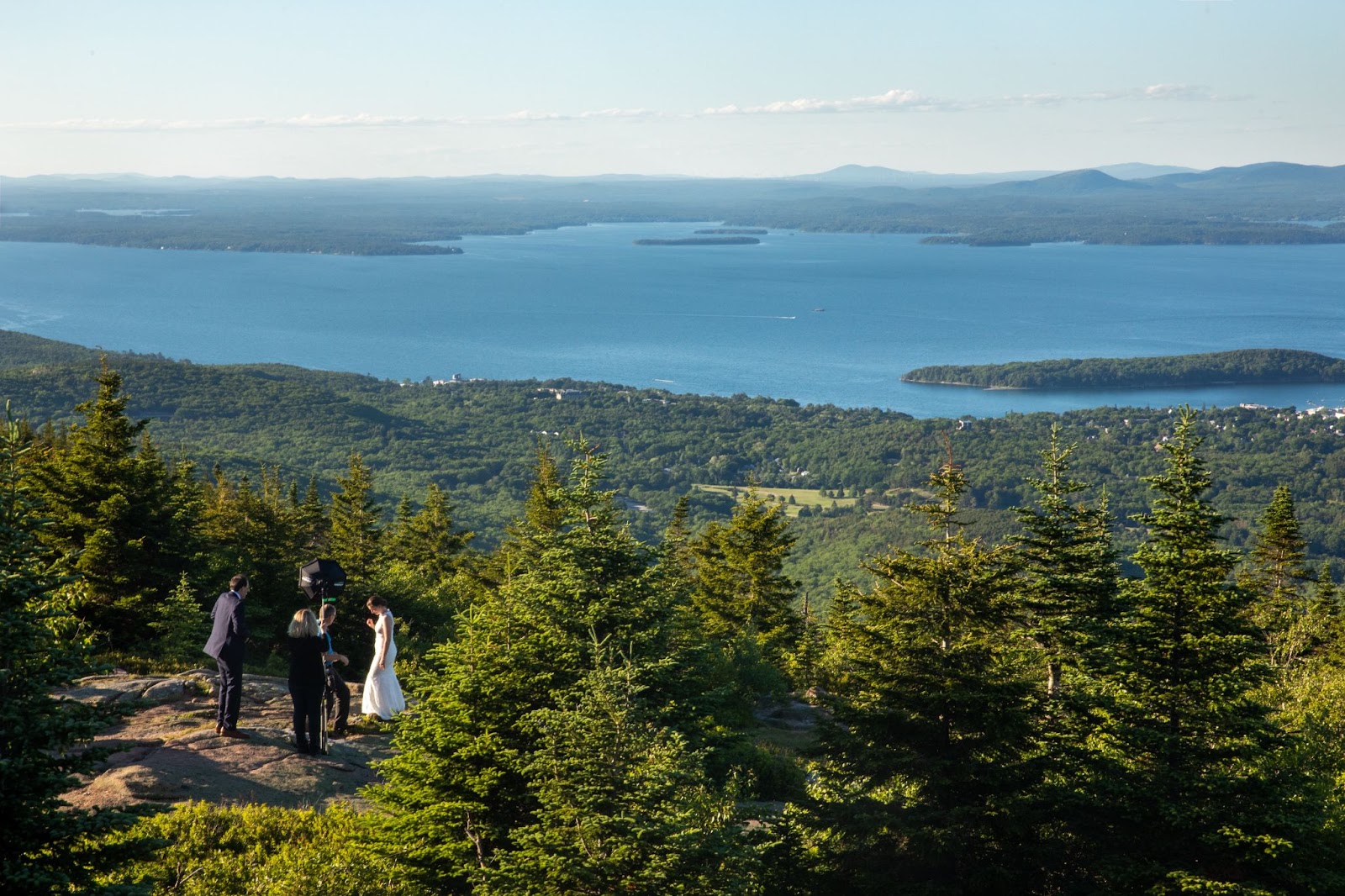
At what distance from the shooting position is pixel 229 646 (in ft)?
42.1

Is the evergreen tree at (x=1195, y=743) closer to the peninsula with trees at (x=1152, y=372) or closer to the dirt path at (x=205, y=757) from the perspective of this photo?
the dirt path at (x=205, y=757)

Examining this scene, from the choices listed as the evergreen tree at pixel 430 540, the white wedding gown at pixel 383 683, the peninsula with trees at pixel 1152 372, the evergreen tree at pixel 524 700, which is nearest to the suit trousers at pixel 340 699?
the white wedding gown at pixel 383 683

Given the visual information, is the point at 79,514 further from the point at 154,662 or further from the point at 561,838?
the point at 561,838

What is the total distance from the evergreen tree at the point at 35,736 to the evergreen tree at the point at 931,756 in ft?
24.2

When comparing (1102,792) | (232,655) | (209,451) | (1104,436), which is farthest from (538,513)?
(1104,436)

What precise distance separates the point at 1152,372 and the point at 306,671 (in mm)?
186787

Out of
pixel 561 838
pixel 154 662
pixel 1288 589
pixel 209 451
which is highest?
pixel 561 838

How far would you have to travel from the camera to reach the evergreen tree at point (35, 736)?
6.93 meters

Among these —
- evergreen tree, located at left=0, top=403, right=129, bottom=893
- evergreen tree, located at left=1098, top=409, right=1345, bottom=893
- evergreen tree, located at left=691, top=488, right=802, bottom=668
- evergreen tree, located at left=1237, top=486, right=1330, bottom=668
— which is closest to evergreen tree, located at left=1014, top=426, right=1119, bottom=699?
evergreen tree, located at left=1098, top=409, right=1345, bottom=893

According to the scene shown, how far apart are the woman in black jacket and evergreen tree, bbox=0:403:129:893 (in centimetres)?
504

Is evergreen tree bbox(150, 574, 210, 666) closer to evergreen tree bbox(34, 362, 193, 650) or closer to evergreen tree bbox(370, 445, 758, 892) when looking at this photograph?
evergreen tree bbox(34, 362, 193, 650)

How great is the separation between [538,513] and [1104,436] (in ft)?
384

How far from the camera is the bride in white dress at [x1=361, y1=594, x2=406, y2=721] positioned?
14133 millimetres

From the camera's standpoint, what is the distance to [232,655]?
12.9m
